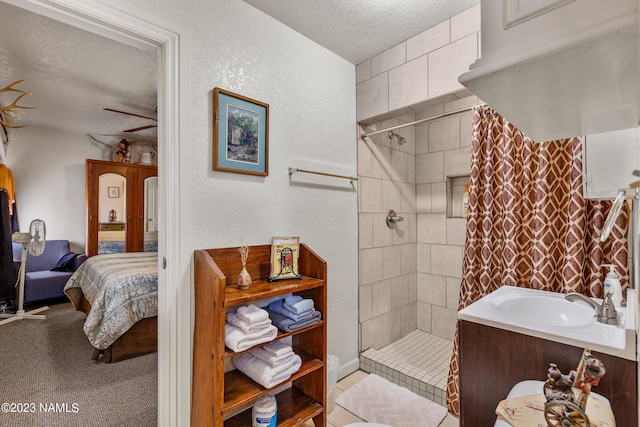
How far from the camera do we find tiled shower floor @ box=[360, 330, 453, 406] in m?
2.03

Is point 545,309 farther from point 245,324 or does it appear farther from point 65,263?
point 65,263

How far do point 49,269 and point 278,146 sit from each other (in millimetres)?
4545

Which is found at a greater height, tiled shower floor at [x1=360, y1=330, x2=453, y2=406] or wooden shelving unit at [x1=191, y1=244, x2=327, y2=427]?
wooden shelving unit at [x1=191, y1=244, x2=327, y2=427]

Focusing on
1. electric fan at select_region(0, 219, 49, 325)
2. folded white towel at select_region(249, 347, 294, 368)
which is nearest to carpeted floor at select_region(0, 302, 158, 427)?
electric fan at select_region(0, 219, 49, 325)

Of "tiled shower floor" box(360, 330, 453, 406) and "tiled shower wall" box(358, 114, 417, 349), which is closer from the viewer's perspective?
"tiled shower floor" box(360, 330, 453, 406)

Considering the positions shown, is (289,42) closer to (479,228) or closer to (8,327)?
(479,228)

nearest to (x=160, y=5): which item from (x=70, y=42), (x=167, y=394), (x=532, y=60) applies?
(x=70, y=42)

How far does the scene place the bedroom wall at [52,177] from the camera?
14.0 feet

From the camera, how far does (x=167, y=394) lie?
4.72ft

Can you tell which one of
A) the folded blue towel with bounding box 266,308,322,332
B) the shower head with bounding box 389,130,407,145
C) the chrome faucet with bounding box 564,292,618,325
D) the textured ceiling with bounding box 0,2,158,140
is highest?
the textured ceiling with bounding box 0,2,158,140

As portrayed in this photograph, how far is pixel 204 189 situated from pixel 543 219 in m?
1.93

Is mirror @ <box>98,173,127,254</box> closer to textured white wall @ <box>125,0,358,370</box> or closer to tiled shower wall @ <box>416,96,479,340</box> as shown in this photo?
textured white wall @ <box>125,0,358,370</box>

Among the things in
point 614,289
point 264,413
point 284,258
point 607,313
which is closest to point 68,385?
point 264,413

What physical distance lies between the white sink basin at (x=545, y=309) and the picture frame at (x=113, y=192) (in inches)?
210
